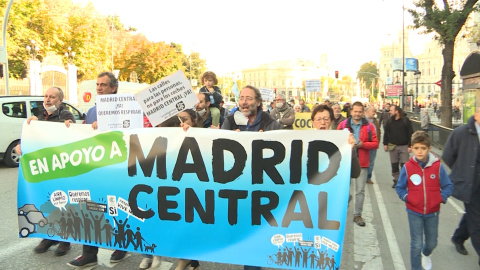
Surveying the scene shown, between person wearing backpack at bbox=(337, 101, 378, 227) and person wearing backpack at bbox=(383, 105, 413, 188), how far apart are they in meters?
2.76

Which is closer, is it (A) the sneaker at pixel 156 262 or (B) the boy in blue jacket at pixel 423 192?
(B) the boy in blue jacket at pixel 423 192

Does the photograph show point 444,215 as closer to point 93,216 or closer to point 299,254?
point 299,254

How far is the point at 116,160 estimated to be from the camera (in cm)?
437

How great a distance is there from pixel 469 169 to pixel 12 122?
1080 cm

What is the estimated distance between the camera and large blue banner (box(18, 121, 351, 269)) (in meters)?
3.77

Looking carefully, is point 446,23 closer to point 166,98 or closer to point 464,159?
point 464,159

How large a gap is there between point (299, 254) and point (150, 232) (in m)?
1.43

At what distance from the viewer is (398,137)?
367 inches

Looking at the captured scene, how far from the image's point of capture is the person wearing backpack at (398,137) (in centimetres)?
927

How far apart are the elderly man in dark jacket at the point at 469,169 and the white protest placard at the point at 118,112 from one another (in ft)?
10.8

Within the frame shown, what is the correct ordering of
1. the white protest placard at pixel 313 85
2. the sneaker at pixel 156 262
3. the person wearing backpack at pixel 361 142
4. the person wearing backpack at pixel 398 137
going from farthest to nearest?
the white protest placard at pixel 313 85 < the person wearing backpack at pixel 398 137 < the person wearing backpack at pixel 361 142 < the sneaker at pixel 156 262

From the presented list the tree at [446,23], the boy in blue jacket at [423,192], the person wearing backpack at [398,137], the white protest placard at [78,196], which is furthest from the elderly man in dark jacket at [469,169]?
the tree at [446,23]

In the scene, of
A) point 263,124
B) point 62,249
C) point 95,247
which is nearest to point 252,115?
point 263,124

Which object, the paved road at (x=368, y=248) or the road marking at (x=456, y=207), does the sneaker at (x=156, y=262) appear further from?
the road marking at (x=456, y=207)
